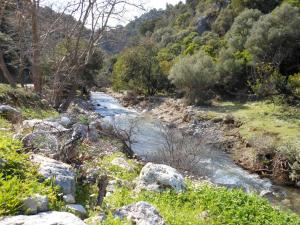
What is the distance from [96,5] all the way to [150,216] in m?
13.2

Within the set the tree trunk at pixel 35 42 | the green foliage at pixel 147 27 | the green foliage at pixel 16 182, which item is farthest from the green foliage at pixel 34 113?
the green foliage at pixel 147 27

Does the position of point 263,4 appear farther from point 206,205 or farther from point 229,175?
point 206,205

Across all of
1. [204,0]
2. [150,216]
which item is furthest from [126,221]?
[204,0]

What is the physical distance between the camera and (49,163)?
21.9ft

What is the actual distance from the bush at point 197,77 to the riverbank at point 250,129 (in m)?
1.63

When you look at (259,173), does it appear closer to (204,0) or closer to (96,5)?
(96,5)

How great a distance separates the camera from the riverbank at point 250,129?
20359mm

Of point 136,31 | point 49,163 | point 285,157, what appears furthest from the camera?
point 136,31

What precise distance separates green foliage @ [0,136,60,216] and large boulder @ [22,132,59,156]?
2.20 ft

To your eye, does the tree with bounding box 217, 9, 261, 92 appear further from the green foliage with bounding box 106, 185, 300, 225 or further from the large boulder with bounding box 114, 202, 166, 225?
the large boulder with bounding box 114, 202, 166, 225

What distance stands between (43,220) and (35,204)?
1.58 feet

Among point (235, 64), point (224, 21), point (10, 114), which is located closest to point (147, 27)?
point (224, 21)

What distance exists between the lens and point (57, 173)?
6375 millimetres

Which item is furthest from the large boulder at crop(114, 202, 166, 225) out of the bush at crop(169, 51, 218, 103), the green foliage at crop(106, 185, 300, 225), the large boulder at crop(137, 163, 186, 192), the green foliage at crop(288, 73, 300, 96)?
the bush at crop(169, 51, 218, 103)
